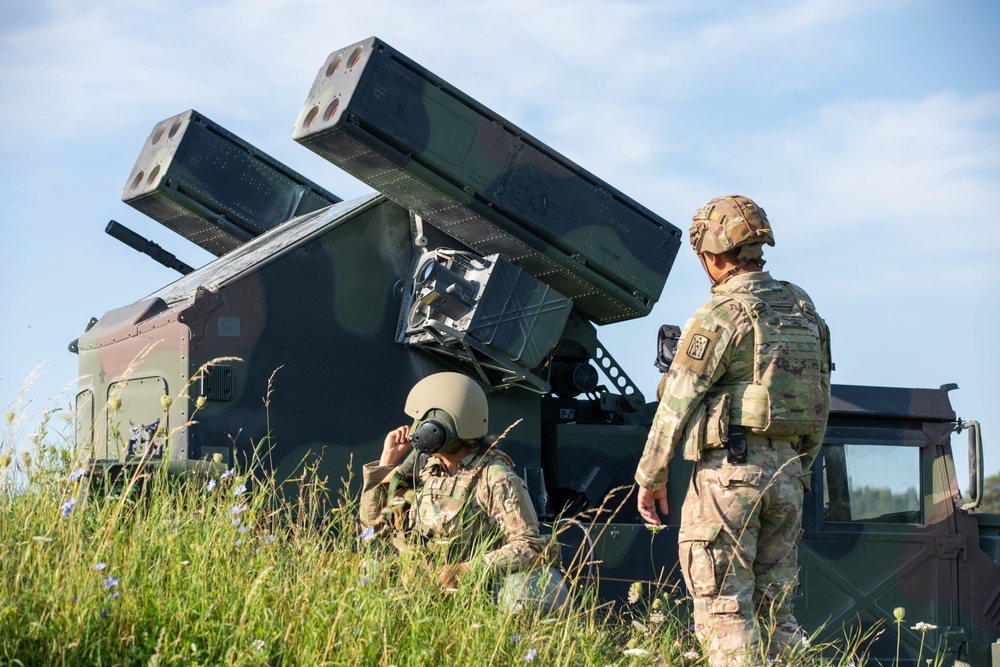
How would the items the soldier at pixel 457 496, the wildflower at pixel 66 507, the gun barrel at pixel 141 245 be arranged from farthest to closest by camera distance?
the gun barrel at pixel 141 245
the soldier at pixel 457 496
the wildflower at pixel 66 507

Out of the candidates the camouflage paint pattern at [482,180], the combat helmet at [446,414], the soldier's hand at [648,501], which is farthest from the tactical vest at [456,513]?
the camouflage paint pattern at [482,180]

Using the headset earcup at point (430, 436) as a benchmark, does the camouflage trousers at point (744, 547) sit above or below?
below

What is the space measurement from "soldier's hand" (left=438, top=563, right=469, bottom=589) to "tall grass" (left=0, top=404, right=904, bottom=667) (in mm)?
75

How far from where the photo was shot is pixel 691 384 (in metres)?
4.36

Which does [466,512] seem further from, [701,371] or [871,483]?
[871,483]

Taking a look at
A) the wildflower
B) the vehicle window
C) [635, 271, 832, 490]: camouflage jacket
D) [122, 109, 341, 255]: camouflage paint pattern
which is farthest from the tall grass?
[122, 109, 341, 255]: camouflage paint pattern

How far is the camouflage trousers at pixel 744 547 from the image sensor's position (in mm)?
4164

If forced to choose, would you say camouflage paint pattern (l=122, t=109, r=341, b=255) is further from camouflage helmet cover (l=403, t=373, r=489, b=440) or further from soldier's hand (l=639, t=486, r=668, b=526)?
soldier's hand (l=639, t=486, r=668, b=526)

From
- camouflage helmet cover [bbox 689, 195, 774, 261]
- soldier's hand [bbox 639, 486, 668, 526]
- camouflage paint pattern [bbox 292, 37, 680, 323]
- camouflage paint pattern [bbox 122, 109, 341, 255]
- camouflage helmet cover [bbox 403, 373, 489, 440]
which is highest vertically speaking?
camouflage paint pattern [bbox 122, 109, 341, 255]

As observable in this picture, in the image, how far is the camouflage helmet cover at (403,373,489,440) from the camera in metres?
4.35

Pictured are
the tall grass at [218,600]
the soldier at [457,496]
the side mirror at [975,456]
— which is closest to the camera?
the tall grass at [218,600]

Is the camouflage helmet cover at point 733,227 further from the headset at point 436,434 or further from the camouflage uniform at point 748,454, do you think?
the headset at point 436,434

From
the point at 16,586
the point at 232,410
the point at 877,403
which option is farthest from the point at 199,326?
the point at 877,403

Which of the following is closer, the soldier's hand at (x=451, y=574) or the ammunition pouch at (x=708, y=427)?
the soldier's hand at (x=451, y=574)
